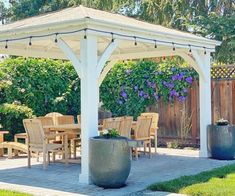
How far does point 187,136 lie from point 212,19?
4.38 metres

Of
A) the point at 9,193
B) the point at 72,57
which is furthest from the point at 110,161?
the point at 72,57

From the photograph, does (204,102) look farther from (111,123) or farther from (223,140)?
(111,123)

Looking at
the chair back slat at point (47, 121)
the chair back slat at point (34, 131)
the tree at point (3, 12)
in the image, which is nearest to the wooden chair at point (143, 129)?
the chair back slat at point (47, 121)

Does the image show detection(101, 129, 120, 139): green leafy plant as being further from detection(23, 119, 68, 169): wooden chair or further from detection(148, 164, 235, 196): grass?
detection(23, 119, 68, 169): wooden chair

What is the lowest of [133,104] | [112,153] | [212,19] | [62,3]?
[112,153]

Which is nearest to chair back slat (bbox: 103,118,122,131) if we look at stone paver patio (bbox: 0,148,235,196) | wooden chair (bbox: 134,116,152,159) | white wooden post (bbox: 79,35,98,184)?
wooden chair (bbox: 134,116,152,159)

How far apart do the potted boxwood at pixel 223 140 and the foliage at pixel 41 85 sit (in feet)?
16.9

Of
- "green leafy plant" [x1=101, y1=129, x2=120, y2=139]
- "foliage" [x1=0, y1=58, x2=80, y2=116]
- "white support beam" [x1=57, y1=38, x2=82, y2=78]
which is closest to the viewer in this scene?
"green leafy plant" [x1=101, y1=129, x2=120, y2=139]

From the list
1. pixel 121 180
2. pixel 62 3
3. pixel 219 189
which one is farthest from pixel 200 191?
pixel 62 3

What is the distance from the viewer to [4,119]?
39.7 feet

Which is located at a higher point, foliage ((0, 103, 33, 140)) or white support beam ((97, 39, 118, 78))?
white support beam ((97, 39, 118, 78))

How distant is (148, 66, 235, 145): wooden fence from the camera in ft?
38.9

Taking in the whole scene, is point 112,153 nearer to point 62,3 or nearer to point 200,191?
point 200,191

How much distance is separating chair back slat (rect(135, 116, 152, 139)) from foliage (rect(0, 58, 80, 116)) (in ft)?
12.5
